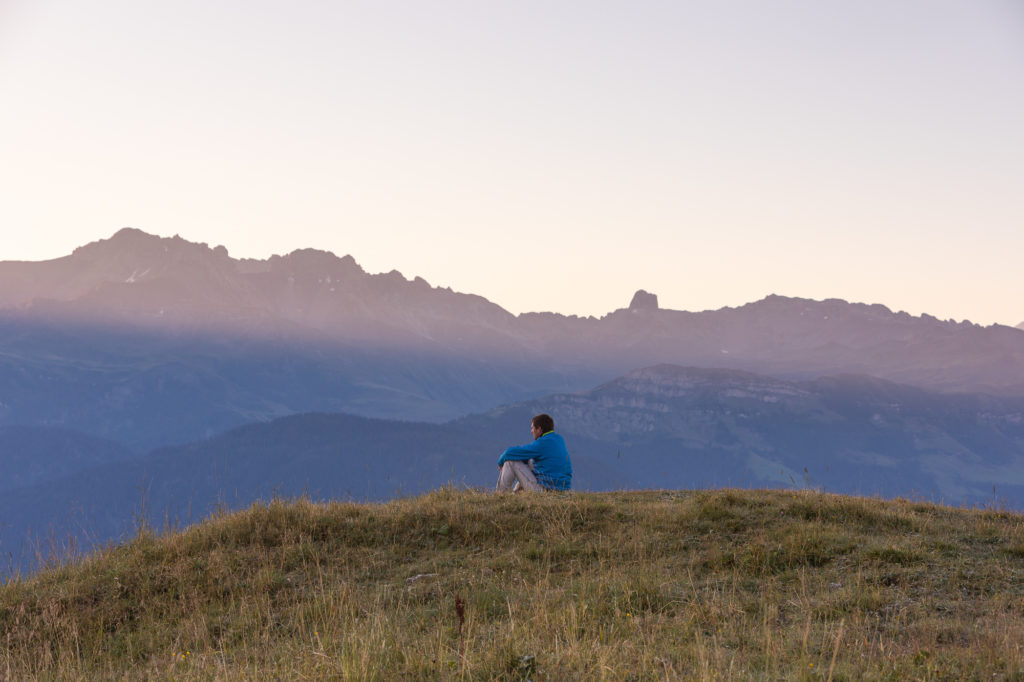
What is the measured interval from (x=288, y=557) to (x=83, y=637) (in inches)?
130

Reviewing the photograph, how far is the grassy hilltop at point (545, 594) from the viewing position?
24.7 feet

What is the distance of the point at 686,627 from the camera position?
8766mm

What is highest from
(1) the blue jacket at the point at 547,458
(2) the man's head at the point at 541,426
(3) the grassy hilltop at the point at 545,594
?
(2) the man's head at the point at 541,426

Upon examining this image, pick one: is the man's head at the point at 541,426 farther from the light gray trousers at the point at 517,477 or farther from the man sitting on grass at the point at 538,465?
the light gray trousers at the point at 517,477

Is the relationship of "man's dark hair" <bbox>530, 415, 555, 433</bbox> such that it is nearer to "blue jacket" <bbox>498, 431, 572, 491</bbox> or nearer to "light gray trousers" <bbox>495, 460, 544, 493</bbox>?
"blue jacket" <bbox>498, 431, 572, 491</bbox>

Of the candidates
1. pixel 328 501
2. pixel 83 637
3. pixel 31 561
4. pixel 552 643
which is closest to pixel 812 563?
pixel 552 643

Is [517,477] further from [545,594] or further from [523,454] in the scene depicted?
[545,594]

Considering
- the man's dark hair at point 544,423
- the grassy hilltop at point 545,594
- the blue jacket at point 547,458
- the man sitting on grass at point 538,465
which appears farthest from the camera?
the man's dark hair at point 544,423

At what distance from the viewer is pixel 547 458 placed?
17.6 m

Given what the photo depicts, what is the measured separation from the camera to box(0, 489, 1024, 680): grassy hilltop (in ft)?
24.7

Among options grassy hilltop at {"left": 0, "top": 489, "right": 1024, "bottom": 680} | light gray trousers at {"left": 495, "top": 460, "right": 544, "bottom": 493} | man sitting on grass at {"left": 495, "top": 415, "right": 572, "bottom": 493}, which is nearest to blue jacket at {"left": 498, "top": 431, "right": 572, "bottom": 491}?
man sitting on grass at {"left": 495, "top": 415, "right": 572, "bottom": 493}

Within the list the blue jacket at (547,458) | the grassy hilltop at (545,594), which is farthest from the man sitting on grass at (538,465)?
the grassy hilltop at (545,594)

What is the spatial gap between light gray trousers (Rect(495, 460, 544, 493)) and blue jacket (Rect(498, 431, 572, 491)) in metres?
0.13

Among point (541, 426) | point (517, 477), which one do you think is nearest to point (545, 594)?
point (517, 477)
